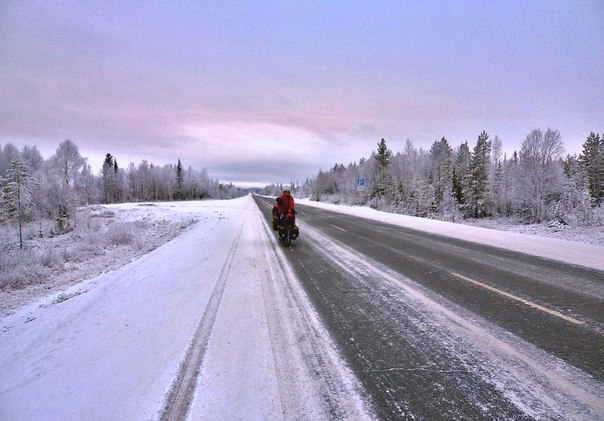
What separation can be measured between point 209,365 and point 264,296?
2240 millimetres

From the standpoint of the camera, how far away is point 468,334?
3713 mm

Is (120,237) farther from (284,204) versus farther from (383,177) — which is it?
(383,177)

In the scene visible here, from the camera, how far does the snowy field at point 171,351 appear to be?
2514 millimetres

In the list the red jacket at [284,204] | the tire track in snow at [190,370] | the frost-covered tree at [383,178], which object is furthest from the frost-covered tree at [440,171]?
the tire track in snow at [190,370]

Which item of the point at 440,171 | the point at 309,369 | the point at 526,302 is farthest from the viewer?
the point at 440,171

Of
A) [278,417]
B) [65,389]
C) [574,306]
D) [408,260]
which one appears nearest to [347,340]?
[278,417]

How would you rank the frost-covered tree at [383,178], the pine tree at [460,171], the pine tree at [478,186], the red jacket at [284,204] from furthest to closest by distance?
the frost-covered tree at [383,178] < the pine tree at [460,171] < the pine tree at [478,186] < the red jacket at [284,204]

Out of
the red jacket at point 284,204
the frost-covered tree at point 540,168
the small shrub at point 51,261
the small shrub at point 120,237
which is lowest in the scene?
the small shrub at point 51,261

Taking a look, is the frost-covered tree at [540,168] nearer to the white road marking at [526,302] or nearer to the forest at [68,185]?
the white road marking at [526,302]

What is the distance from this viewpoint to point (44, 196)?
50344 mm

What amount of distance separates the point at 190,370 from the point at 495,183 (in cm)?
5813

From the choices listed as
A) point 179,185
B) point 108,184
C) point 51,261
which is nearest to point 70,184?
point 108,184

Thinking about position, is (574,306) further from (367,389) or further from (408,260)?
(367,389)

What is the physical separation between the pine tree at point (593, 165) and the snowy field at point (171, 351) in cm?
6728
